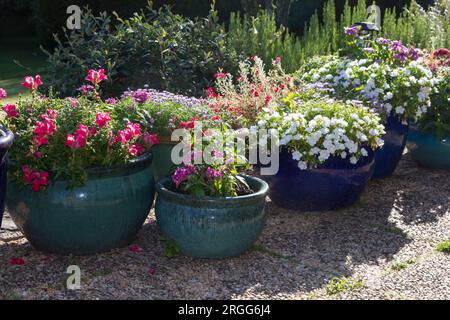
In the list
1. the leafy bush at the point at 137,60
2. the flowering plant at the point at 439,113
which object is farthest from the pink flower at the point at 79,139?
the flowering plant at the point at 439,113

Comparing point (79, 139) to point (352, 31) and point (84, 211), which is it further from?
point (352, 31)

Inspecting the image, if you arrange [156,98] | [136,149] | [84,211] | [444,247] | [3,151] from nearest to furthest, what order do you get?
[3,151] < [84,211] < [136,149] < [444,247] < [156,98]

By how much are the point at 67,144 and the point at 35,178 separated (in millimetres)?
278

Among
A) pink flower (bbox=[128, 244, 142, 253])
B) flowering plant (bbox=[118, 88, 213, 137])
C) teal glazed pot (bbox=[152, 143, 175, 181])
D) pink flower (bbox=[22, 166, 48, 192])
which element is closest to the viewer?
pink flower (bbox=[22, 166, 48, 192])

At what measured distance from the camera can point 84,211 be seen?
4.11 meters

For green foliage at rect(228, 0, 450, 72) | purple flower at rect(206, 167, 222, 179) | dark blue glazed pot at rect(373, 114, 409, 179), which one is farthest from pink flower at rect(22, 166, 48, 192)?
green foliage at rect(228, 0, 450, 72)

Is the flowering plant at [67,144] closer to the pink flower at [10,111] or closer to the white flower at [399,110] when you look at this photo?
the pink flower at [10,111]

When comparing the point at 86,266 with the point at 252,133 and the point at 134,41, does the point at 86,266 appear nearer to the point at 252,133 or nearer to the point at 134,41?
the point at 252,133

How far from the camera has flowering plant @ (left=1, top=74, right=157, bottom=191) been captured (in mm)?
4016

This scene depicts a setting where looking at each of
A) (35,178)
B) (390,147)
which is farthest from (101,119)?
(390,147)

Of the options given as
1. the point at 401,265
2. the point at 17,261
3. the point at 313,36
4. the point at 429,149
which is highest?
the point at 313,36

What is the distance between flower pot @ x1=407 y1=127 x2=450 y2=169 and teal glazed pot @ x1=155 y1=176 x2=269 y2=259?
2.70 m

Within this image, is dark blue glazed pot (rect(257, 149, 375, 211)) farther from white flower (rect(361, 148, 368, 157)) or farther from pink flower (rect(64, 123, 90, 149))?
pink flower (rect(64, 123, 90, 149))

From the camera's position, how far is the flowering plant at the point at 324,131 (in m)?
4.90
